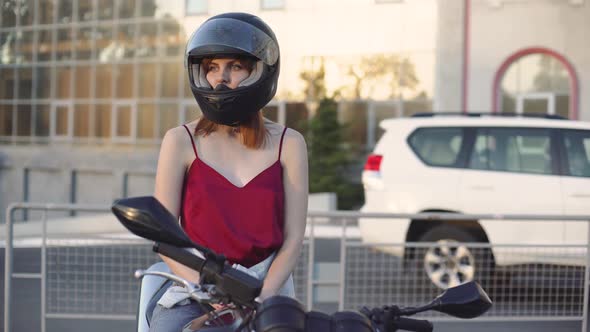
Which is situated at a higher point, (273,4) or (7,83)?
(273,4)

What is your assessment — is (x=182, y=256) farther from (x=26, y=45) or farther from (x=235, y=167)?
(x=26, y=45)

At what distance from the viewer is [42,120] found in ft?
125

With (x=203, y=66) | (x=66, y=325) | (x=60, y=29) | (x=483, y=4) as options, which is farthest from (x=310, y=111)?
(x=203, y=66)

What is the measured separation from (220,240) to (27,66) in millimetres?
36670

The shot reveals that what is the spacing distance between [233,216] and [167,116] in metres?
31.7

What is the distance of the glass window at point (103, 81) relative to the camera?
117 ft

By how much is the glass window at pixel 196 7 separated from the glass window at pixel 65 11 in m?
5.57

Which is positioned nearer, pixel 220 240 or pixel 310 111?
pixel 220 240

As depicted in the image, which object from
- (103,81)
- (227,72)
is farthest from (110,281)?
(103,81)

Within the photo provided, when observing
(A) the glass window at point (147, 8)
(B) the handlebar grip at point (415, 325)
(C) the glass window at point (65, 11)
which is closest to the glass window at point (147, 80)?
(A) the glass window at point (147, 8)

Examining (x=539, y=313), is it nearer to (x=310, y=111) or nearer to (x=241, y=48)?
(x=241, y=48)

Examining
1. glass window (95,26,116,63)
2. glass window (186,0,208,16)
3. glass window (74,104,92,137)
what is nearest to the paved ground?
glass window (186,0,208,16)

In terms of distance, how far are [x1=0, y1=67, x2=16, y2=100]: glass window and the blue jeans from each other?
37.4 meters

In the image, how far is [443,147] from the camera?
10.6m
